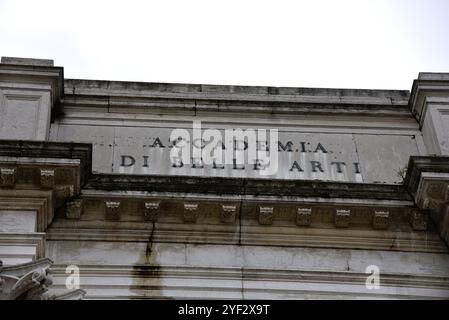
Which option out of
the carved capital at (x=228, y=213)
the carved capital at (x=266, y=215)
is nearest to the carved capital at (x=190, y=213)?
the carved capital at (x=228, y=213)

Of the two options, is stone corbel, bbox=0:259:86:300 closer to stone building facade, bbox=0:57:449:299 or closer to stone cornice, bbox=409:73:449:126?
stone building facade, bbox=0:57:449:299

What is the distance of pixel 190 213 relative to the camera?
53.2ft

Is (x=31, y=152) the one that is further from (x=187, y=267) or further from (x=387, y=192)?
(x=387, y=192)

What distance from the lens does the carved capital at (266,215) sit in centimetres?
1625

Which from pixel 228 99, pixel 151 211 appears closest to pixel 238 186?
pixel 151 211

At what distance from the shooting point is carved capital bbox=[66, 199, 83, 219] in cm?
1608

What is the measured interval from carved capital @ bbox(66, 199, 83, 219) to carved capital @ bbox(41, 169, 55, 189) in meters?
0.47

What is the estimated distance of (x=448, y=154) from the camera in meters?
18.0

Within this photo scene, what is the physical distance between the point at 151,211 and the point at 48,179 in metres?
1.73

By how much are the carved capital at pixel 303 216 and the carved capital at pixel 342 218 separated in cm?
45

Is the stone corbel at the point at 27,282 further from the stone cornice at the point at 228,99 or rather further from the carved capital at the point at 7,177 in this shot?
the stone cornice at the point at 228,99

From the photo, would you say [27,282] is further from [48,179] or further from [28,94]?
[28,94]
